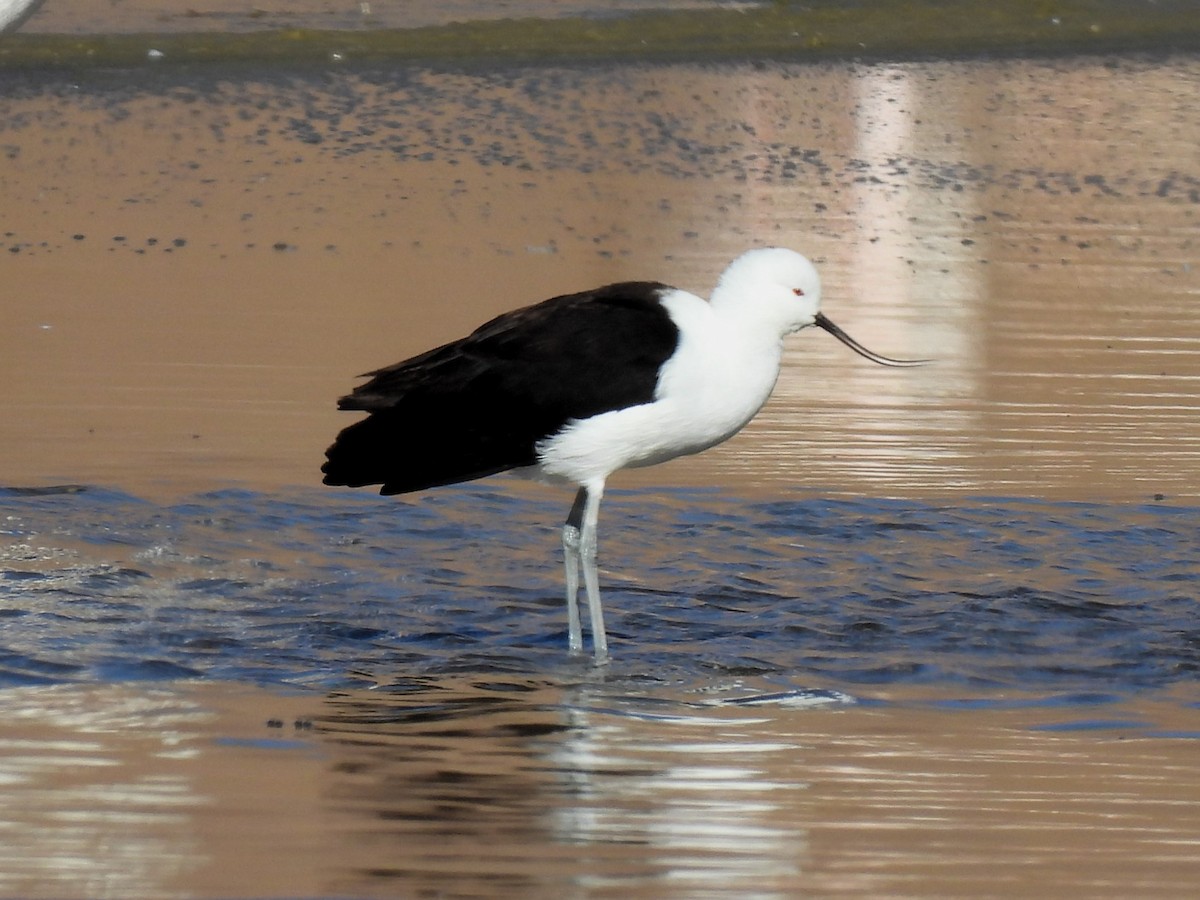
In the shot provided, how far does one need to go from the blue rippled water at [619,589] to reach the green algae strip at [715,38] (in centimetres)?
1243

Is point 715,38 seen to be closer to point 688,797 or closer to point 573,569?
point 573,569

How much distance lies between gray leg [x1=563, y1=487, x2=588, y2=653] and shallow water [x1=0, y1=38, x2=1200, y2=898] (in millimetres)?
90

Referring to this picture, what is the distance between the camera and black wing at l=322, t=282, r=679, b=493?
628 centimetres

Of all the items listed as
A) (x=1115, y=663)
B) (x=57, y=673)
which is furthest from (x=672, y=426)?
(x=57, y=673)

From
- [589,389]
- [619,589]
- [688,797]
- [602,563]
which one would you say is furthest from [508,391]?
[688,797]

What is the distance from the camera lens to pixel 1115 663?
19.9 ft

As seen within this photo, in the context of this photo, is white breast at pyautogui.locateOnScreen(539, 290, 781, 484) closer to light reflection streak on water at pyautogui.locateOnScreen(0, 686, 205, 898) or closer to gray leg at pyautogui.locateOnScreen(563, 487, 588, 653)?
gray leg at pyautogui.locateOnScreen(563, 487, 588, 653)

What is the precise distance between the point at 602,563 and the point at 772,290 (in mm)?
1247

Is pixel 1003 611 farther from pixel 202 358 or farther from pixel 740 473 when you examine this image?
pixel 202 358

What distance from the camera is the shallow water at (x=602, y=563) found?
4.55 meters

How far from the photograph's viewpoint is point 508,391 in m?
6.36

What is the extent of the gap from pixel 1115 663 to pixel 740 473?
2.45 metres

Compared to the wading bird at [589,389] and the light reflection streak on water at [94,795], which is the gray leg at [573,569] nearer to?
the wading bird at [589,389]

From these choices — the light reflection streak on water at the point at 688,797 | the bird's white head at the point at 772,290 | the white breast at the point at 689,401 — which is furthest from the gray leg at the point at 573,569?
the light reflection streak on water at the point at 688,797
